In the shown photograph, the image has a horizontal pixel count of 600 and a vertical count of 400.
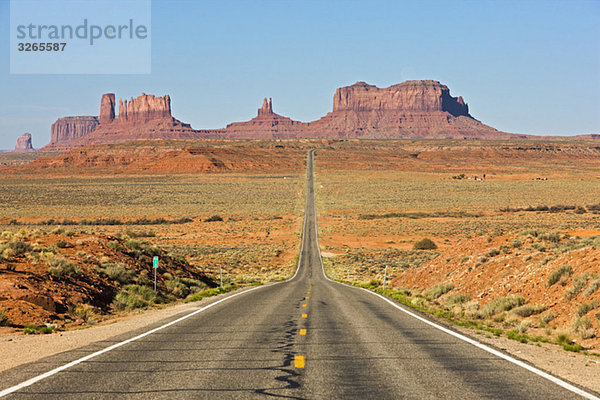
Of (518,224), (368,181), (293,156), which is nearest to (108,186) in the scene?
(368,181)

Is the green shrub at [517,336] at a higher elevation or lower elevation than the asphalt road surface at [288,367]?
lower

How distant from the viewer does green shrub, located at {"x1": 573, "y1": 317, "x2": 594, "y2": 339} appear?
10070 mm

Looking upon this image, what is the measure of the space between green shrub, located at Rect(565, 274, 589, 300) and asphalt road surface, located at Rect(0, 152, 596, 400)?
3.72 m

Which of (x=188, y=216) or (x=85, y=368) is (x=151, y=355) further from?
(x=188, y=216)

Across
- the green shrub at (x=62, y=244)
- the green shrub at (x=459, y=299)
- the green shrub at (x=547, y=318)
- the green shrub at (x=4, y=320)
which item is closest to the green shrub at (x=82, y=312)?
the green shrub at (x=4, y=320)

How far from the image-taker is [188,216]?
253 ft

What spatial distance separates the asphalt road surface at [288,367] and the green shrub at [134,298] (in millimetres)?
5756

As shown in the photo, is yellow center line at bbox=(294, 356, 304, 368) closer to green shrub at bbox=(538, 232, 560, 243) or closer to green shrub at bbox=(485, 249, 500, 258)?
green shrub at bbox=(485, 249, 500, 258)

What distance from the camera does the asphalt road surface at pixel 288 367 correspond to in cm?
612

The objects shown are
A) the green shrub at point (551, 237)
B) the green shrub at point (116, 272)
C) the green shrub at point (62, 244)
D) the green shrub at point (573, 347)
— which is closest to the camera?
the green shrub at point (573, 347)

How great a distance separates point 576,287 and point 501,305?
2226 mm

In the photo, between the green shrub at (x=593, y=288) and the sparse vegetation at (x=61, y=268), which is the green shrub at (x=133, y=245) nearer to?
the sparse vegetation at (x=61, y=268)

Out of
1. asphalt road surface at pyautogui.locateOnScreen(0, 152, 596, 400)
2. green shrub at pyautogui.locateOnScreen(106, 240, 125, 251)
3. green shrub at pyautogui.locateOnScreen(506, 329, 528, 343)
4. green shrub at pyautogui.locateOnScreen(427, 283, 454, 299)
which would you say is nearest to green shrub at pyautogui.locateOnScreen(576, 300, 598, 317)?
green shrub at pyautogui.locateOnScreen(506, 329, 528, 343)

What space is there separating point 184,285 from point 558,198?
87.7 metres
